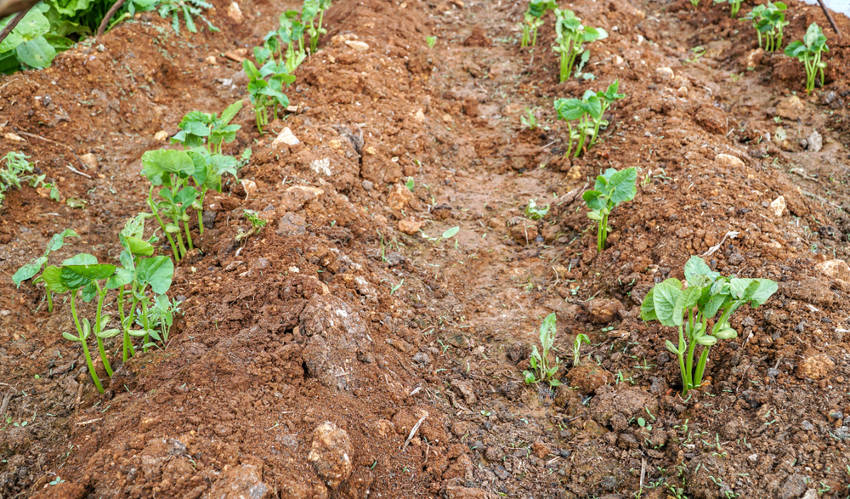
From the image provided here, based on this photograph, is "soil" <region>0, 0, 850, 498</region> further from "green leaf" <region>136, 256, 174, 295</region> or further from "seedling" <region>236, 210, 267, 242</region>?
"green leaf" <region>136, 256, 174, 295</region>

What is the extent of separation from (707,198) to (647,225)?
1.09ft

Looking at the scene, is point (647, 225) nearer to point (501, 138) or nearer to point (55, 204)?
point (501, 138)

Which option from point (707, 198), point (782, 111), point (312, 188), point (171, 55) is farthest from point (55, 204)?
point (782, 111)

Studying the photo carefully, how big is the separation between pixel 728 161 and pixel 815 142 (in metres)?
1.14

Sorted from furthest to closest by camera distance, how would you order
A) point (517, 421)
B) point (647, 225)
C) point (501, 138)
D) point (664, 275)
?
point (501, 138)
point (647, 225)
point (664, 275)
point (517, 421)

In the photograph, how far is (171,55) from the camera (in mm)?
4844

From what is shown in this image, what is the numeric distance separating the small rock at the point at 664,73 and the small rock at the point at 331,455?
373 centimetres

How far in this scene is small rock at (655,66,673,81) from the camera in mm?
4501

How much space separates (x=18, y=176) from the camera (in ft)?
10.6

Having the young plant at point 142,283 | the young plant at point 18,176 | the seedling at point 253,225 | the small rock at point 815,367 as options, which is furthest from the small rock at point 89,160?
the small rock at point 815,367

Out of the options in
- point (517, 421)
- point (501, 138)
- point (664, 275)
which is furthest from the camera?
point (501, 138)

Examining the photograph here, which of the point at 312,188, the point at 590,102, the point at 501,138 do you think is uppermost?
the point at 590,102

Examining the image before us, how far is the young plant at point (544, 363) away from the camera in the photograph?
2.41 metres

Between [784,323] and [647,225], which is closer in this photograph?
[784,323]
